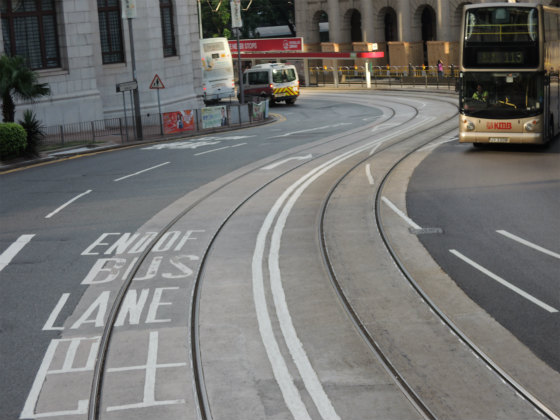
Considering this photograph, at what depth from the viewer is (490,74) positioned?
25.8 m

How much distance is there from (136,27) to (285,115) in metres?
9.38

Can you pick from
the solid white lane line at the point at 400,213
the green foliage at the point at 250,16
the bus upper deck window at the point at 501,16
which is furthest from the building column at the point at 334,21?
the solid white lane line at the point at 400,213

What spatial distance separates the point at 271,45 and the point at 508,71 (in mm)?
46275

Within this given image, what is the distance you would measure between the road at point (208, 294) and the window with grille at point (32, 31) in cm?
1494

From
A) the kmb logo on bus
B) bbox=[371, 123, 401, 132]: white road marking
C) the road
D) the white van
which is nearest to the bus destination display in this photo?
the kmb logo on bus

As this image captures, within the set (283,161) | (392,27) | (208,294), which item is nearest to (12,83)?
(283,161)

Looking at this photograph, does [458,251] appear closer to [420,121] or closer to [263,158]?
[263,158]

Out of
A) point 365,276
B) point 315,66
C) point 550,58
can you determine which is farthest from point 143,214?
point 315,66

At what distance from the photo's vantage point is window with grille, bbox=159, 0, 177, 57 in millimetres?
47812

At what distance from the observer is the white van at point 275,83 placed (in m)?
55.1

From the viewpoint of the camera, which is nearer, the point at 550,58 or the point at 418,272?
the point at 418,272

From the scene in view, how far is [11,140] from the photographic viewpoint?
95.8ft

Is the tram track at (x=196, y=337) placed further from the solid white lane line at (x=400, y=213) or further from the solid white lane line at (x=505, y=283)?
the solid white lane line at (x=505, y=283)

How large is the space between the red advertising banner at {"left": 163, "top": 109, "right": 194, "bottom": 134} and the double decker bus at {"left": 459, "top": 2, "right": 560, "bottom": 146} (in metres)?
16.1
